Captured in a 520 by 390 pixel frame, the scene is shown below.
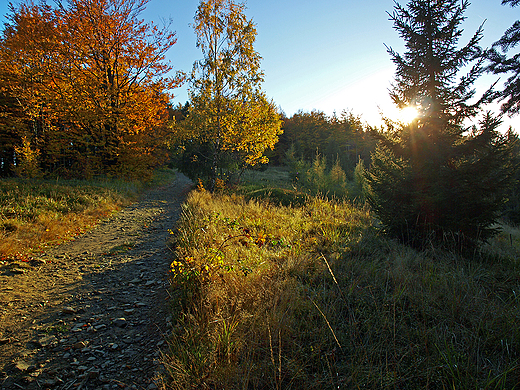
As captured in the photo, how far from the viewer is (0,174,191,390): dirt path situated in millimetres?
2053

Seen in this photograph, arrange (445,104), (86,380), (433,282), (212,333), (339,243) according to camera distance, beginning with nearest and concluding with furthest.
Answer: (86,380), (212,333), (433,282), (339,243), (445,104)

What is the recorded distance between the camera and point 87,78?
11320 mm

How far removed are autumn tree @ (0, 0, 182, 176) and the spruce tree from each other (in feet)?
37.1

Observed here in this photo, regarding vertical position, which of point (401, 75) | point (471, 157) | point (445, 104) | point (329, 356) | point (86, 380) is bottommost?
point (86, 380)

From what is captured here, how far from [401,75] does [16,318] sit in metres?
8.84

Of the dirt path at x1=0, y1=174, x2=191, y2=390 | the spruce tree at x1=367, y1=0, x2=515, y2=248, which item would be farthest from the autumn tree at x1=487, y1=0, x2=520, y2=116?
the dirt path at x1=0, y1=174, x2=191, y2=390

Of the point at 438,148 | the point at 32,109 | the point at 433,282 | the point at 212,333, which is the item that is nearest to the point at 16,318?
the point at 212,333

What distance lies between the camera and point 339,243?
5000 millimetres

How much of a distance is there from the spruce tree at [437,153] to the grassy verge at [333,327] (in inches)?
65.7

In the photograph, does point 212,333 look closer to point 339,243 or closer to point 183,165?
point 339,243

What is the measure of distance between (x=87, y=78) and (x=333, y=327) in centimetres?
1432

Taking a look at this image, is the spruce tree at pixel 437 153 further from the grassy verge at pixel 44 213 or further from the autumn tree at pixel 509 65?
the grassy verge at pixel 44 213

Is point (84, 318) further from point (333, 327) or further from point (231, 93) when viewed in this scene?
point (231, 93)

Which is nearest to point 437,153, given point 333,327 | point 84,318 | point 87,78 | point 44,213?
point 333,327
